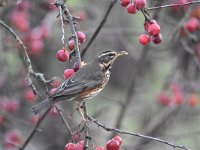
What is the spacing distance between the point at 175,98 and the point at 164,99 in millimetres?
317

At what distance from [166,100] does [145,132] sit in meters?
0.49

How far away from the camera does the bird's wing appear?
3.85 meters

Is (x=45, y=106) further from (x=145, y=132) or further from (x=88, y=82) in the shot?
(x=145, y=132)

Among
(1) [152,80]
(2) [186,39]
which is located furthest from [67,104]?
(1) [152,80]

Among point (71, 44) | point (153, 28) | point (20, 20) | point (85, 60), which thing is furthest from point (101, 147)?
point (85, 60)

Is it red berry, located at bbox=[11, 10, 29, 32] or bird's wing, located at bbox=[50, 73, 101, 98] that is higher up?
bird's wing, located at bbox=[50, 73, 101, 98]

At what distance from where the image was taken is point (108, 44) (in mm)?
8719

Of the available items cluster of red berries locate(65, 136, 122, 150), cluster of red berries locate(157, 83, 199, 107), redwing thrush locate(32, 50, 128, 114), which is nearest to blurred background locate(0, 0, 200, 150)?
cluster of red berries locate(157, 83, 199, 107)

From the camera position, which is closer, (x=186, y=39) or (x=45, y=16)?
(x=186, y=39)

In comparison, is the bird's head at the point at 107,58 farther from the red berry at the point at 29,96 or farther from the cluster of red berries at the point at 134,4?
the red berry at the point at 29,96

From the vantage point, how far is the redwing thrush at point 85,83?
3826mm

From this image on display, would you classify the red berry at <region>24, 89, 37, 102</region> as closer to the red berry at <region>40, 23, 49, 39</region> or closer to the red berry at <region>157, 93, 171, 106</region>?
the red berry at <region>40, 23, 49, 39</region>

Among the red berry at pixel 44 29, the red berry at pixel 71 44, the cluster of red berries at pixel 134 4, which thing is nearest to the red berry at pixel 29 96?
the red berry at pixel 44 29

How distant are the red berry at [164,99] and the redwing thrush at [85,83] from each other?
2514 millimetres
